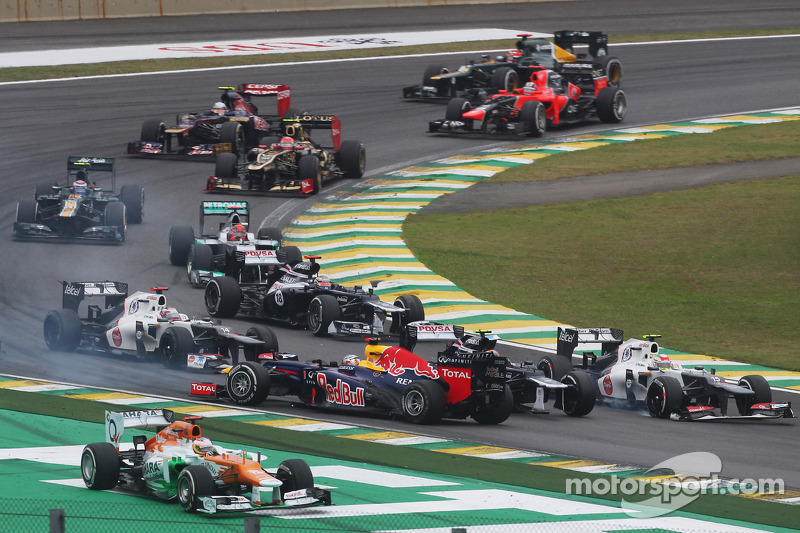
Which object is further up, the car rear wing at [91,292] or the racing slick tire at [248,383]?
the car rear wing at [91,292]

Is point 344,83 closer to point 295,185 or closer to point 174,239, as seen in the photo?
point 295,185

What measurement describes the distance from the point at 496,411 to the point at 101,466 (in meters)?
7.03

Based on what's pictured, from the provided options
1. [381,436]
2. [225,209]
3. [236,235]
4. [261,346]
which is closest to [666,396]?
[381,436]

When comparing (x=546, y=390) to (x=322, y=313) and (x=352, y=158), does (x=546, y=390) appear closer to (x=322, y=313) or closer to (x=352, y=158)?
(x=322, y=313)

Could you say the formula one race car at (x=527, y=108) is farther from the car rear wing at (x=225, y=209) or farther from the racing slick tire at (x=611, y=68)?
the car rear wing at (x=225, y=209)

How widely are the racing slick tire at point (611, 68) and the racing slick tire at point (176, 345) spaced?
28244mm

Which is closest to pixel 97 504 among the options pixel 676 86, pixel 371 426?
pixel 371 426

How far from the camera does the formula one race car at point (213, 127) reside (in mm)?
41625

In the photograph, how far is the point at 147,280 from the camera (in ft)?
98.3

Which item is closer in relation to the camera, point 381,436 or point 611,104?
point 381,436

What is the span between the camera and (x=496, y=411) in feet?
67.9

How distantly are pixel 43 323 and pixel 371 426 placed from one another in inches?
342

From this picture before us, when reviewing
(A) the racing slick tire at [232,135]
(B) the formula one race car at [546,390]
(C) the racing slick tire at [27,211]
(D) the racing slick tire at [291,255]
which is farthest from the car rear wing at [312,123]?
(B) the formula one race car at [546,390]

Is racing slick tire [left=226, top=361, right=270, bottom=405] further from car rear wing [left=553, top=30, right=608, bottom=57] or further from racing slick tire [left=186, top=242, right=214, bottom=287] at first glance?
car rear wing [left=553, top=30, right=608, bottom=57]
